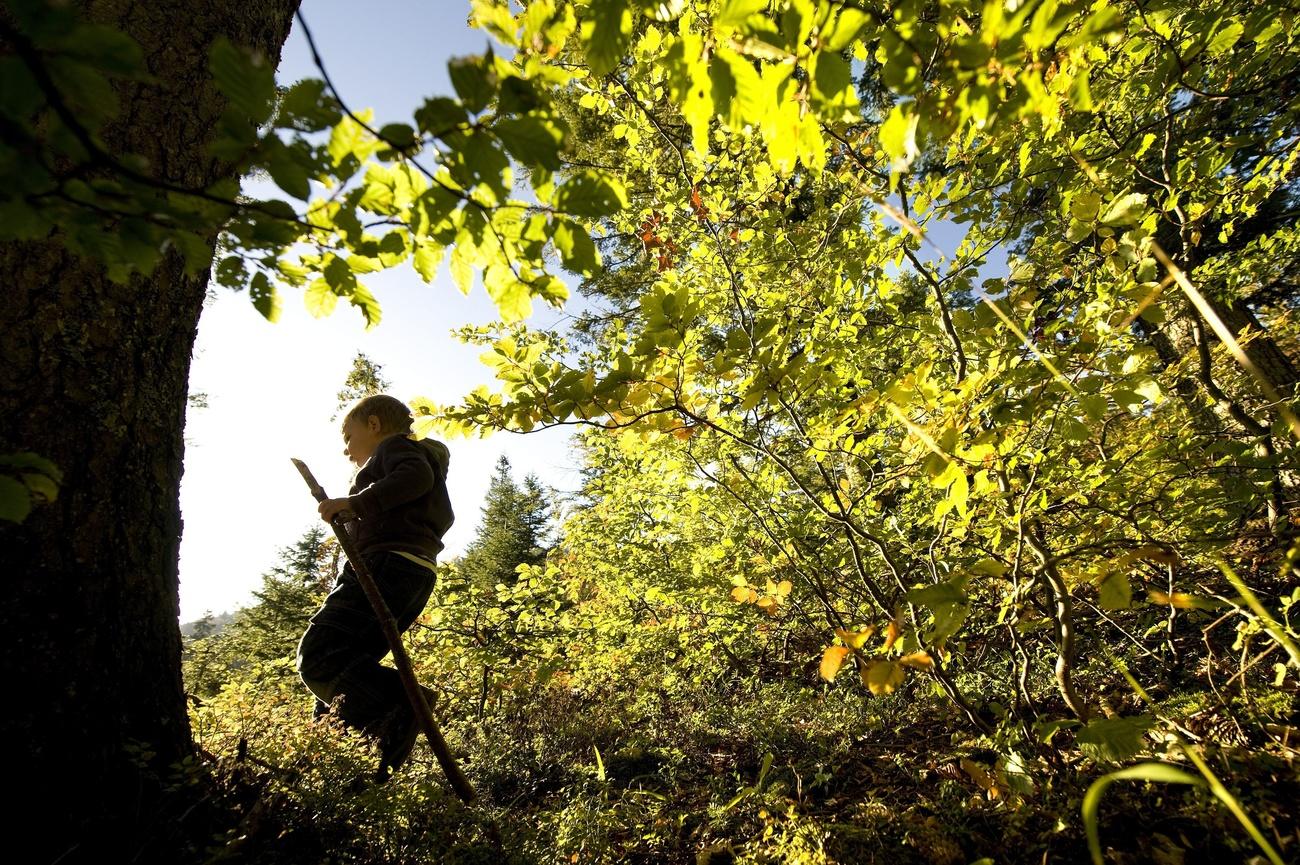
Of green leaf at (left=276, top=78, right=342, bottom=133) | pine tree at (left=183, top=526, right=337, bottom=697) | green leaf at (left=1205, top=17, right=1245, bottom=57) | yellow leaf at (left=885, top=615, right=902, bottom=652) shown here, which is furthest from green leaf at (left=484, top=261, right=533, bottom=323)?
pine tree at (left=183, top=526, right=337, bottom=697)

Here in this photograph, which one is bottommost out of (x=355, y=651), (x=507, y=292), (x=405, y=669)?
(x=405, y=669)

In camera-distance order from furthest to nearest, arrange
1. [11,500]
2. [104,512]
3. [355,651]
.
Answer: [355,651], [104,512], [11,500]

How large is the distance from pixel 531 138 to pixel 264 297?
0.59 meters

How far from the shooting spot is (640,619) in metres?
4.63

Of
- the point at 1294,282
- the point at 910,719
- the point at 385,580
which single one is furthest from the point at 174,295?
the point at 1294,282

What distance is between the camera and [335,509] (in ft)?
6.92

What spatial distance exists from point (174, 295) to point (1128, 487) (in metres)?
4.25

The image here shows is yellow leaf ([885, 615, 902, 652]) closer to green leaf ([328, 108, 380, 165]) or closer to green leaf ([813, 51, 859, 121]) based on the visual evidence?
green leaf ([813, 51, 859, 121])

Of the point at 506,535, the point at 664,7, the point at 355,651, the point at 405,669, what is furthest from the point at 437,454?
the point at 506,535

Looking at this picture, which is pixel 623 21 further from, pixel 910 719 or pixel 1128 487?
pixel 910 719

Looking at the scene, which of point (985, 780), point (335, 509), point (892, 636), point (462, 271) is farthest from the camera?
point (335, 509)

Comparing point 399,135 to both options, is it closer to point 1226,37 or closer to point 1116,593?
point 1116,593

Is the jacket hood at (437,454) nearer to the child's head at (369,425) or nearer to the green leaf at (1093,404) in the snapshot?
the child's head at (369,425)

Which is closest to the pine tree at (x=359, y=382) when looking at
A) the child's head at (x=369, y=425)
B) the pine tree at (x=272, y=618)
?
the pine tree at (x=272, y=618)
